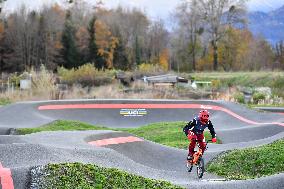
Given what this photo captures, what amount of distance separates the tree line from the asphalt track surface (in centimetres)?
2984

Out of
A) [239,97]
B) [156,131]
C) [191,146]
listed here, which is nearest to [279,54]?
[239,97]

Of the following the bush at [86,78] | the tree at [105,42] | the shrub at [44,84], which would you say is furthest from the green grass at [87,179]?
the tree at [105,42]

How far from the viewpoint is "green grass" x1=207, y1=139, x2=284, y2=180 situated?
13.8 meters

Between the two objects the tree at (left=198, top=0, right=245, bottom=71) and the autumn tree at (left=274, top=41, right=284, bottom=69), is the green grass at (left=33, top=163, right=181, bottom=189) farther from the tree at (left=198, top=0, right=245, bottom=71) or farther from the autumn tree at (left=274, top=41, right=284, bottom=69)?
the autumn tree at (left=274, top=41, right=284, bottom=69)

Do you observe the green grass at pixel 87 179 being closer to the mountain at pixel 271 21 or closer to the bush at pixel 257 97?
the bush at pixel 257 97

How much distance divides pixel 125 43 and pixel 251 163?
56.1m

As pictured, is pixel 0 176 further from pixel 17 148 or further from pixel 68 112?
pixel 68 112

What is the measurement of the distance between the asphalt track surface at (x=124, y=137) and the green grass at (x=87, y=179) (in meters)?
0.47

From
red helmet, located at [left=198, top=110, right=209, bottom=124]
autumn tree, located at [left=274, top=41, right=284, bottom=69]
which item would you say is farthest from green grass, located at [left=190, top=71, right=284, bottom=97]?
red helmet, located at [left=198, top=110, right=209, bottom=124]

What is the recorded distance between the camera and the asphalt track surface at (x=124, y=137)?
11.0 metres

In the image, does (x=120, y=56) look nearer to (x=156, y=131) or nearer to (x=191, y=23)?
(x=191, y=23)

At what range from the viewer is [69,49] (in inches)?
2462

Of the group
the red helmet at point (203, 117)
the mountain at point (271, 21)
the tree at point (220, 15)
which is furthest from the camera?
the mountain at point (271, 21)

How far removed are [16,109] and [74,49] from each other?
117 feet
